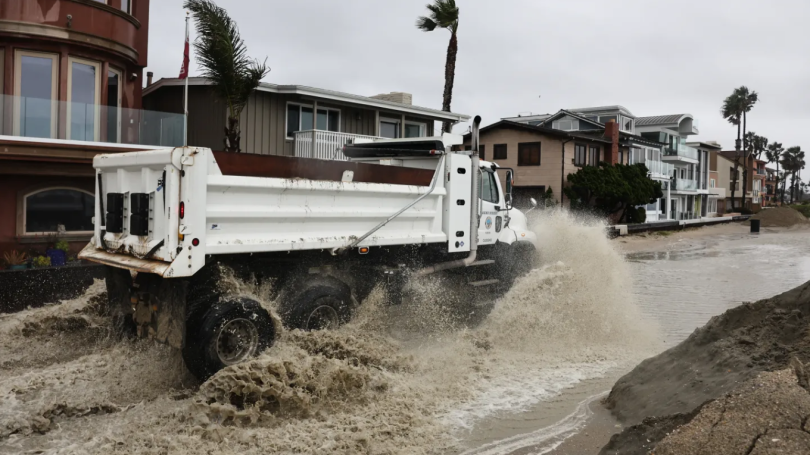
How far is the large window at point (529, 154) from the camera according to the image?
134ft

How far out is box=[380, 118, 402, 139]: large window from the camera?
24.9 meters

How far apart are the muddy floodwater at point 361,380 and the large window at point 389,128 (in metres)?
14.7

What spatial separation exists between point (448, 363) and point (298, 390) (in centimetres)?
235

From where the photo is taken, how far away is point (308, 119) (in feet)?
73.6

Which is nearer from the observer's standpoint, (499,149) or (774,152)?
(499,149)

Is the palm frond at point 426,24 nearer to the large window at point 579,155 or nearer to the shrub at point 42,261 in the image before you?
the large window at point 579,155

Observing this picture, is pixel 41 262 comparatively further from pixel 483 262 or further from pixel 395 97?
pixel 395 97

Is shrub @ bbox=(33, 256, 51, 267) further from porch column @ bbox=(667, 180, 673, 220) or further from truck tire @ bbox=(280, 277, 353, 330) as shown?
porch column @ bbox=(667, 180, 673, 220)

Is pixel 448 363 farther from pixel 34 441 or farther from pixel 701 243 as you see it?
pixel 701 243

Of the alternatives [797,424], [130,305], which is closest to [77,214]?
[130,305]

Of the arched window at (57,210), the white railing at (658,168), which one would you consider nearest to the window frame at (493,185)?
the arched window at (57,210)

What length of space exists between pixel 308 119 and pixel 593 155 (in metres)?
26.2

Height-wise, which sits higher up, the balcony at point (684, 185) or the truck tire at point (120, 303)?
the balcony at point (684, 185)

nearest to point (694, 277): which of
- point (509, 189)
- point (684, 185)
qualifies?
point (509, 189)
